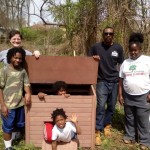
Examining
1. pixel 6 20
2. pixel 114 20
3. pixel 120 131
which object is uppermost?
pixel 6 20

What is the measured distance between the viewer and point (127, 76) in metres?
3.92

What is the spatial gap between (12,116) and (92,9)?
16.1 ft

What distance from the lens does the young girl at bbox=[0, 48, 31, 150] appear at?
3494 millimetres

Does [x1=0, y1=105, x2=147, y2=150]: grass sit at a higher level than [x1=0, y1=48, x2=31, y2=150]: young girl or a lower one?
lower

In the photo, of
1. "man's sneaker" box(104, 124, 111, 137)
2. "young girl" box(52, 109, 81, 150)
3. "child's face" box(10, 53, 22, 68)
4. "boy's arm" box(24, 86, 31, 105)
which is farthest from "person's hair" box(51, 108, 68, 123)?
"man's sneaker" box(104, 124, 111, 137)

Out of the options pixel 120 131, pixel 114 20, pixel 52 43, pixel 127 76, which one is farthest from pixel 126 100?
pixel 52 43

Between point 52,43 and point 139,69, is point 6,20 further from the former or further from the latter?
point 139,69

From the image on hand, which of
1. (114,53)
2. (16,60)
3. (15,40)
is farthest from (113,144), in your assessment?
(15,40)

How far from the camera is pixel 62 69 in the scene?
12.7 ft

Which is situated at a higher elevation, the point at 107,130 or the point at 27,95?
the point at 27,95

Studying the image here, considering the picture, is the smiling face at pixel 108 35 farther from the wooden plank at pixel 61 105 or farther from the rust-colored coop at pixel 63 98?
the wooden plank at pixel 61 105

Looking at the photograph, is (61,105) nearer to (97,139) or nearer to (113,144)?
(97,139)

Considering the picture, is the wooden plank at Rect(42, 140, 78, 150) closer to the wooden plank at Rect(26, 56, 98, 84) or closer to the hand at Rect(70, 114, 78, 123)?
the hand at Rect(70, 114, 78, 123)

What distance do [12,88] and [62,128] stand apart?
791 millimetres
